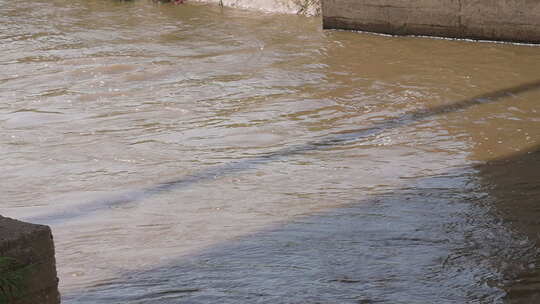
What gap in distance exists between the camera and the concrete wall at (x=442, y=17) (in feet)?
36.5

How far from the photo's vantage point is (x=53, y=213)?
5848 mm

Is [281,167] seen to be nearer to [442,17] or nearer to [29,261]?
[29,261]

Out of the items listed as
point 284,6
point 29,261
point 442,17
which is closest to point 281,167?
point 29,261

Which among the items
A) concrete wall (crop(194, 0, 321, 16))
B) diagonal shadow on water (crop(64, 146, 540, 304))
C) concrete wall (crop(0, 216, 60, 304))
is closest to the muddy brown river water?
diagonal shadow on water (crop(64, 146, 540, 304))

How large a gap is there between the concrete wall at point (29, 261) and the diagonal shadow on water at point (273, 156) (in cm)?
257

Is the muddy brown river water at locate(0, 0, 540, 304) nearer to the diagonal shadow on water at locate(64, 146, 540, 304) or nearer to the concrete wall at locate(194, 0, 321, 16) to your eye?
the diagonal shadow on water at locate(64, 146, 540, 304)

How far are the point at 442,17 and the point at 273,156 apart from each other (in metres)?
5.84

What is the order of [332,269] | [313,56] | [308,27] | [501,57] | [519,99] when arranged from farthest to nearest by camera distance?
[308,27]
[313,56]
[501,57]
[519,99]
[332,269]

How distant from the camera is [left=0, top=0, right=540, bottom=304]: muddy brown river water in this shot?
178 inches

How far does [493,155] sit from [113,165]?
3225 mm

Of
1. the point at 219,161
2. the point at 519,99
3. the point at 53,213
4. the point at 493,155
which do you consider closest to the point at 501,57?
the point at 519,99

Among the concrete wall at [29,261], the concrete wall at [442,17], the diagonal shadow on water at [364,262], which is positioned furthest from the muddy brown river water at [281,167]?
the concrete wall at [29,261]

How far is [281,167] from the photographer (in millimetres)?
6785

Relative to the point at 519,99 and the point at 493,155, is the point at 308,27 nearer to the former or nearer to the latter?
the point at 519,99
